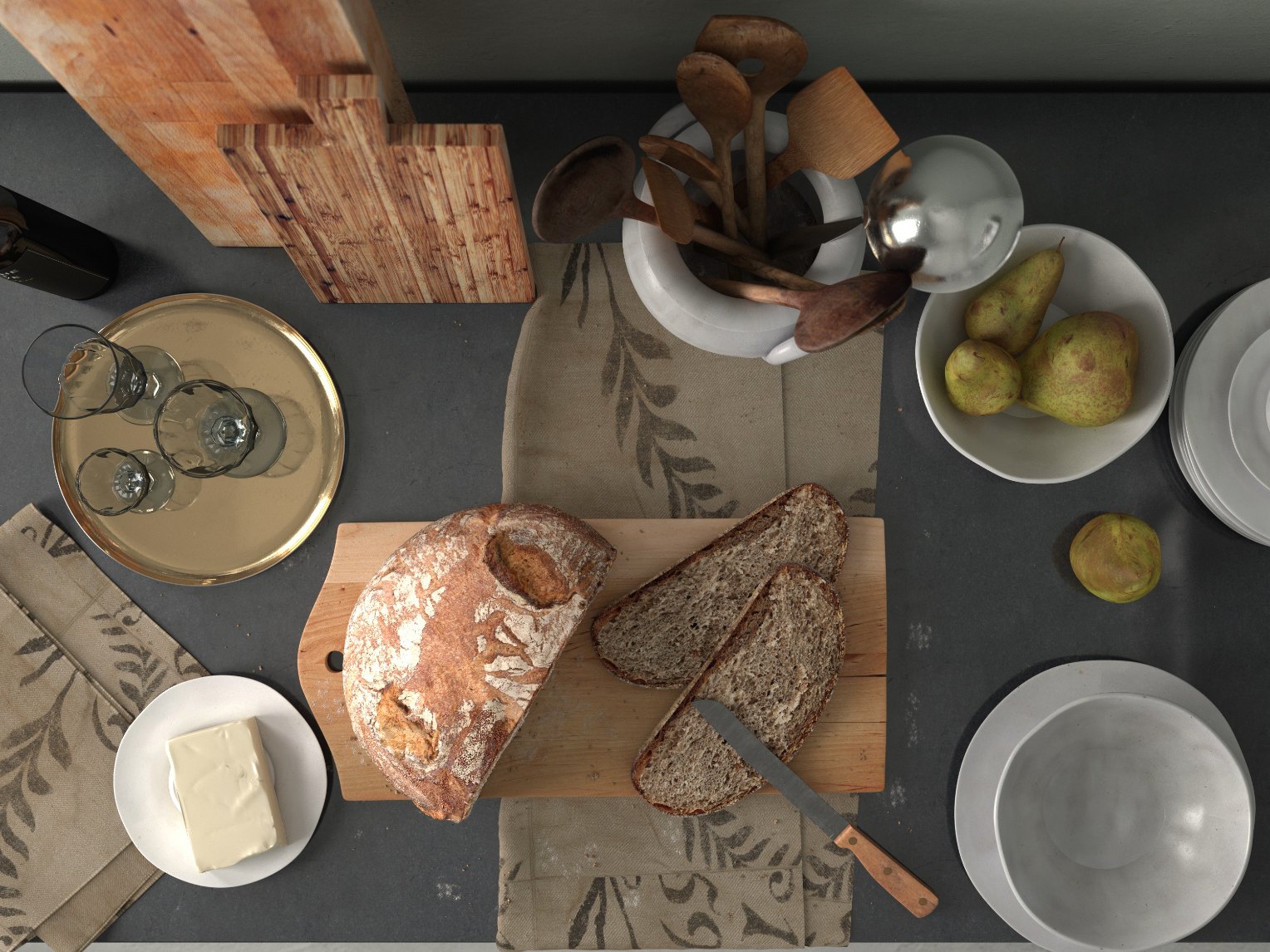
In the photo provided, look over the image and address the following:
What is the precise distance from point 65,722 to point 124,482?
28 cm

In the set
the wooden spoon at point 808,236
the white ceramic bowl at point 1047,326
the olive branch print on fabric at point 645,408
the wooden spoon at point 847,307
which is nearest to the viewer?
the wooden spoon at point 847,307

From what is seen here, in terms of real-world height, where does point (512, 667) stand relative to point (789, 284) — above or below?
below

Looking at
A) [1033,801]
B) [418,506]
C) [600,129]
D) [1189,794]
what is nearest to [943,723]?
[1033,801]

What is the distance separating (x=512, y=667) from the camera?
0.74 meters

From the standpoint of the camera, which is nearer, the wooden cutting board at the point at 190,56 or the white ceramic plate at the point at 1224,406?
the wooden cutting board at the point at 190,56

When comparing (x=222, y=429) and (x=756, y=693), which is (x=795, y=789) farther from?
(x=222, y=429)

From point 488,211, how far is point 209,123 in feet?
0.85

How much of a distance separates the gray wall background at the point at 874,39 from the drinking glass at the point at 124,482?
43cm

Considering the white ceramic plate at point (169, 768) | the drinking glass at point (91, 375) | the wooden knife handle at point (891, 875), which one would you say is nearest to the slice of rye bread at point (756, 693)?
the wooden knife handle at point (891, 875)

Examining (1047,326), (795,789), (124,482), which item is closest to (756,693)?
(795,789)

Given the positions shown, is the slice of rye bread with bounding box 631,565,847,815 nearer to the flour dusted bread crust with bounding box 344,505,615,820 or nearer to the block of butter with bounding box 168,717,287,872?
the flour dusted bread crust with bounding box 344,505,615,820

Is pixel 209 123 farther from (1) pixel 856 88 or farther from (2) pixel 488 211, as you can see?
(1) pixel 856 88

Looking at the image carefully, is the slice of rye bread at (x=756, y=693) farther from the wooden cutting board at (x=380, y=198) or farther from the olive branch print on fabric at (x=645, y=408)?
the wooden cutting board at (x=380, y=198)

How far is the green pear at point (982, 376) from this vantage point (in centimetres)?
76
